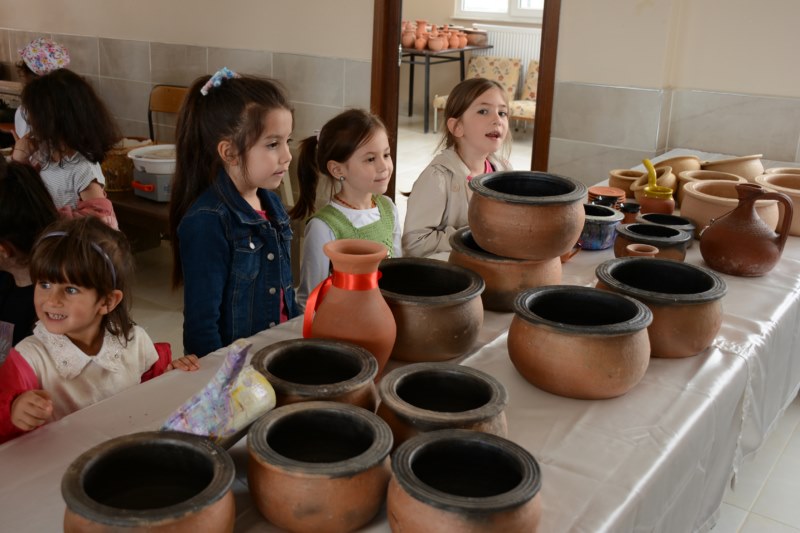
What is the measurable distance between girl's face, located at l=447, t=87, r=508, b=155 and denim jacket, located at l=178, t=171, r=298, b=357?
813 millimetres

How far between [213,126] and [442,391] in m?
1.00

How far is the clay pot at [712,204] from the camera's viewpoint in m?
1.91

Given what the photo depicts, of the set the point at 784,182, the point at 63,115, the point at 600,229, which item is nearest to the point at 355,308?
the point at 600,229

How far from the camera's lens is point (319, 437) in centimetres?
98

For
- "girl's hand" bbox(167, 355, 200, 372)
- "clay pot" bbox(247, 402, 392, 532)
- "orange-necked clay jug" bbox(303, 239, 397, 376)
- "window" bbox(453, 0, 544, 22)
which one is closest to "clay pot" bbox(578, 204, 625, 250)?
"orange-necked clay jug" bbox(303, 239, 397, 376)

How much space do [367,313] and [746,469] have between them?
1642 mm

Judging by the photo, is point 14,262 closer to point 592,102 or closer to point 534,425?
point 534,425

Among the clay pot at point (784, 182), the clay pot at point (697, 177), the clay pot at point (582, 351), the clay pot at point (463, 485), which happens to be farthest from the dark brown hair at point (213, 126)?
the clay pot at point (784, 182)

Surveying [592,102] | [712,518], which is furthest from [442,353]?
[592,102]

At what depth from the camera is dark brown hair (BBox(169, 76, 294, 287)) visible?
5.77ft

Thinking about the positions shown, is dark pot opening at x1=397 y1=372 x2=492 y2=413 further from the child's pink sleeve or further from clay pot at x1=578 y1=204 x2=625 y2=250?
clay pot at x1=578 y1=204 x2=625 y2=250

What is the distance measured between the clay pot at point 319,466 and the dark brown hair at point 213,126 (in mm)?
935

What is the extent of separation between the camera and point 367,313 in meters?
1.19

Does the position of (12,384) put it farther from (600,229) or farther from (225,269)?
(600,229)
